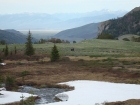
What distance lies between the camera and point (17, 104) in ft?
69.9

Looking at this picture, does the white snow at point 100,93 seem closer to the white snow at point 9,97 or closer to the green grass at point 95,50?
the white snow at point 9,97

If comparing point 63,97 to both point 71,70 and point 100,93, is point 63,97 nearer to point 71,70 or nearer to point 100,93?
point 100,93

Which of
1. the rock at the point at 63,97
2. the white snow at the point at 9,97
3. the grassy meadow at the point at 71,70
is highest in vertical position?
the white snow at the point at 9,97

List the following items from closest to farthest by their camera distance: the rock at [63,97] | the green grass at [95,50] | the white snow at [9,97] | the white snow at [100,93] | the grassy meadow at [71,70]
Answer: the white snow at [100,93] → the white snow at [9,97] → the rock at [63,97] → the grassy meadow at [71,70] → the green grass at [95,50]

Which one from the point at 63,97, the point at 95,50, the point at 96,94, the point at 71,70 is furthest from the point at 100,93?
the point at 95,50

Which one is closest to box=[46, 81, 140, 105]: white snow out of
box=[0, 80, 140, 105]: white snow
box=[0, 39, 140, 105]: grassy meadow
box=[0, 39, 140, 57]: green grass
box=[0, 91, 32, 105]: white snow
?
box=[0, 80, 140, 105]: white snow

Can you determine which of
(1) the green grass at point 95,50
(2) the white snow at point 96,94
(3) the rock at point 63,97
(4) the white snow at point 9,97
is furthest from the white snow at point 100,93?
(1) the green grass at point 95,50

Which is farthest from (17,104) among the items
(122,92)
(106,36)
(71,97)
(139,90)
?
(106,36)

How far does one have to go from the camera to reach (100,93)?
24547 mm

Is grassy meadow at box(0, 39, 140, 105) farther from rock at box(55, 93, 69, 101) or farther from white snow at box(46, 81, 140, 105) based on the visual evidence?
rock at box(55, 93, 69, 101)

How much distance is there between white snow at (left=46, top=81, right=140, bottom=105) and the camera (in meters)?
21.9

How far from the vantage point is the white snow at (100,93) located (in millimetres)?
21922

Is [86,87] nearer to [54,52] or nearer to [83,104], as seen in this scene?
[83,104]

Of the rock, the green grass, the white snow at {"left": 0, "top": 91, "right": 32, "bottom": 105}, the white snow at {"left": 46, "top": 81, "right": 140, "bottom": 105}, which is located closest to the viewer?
the white snow at {"left": 46, "top": 81, "right": 140, "bottom": 105}
